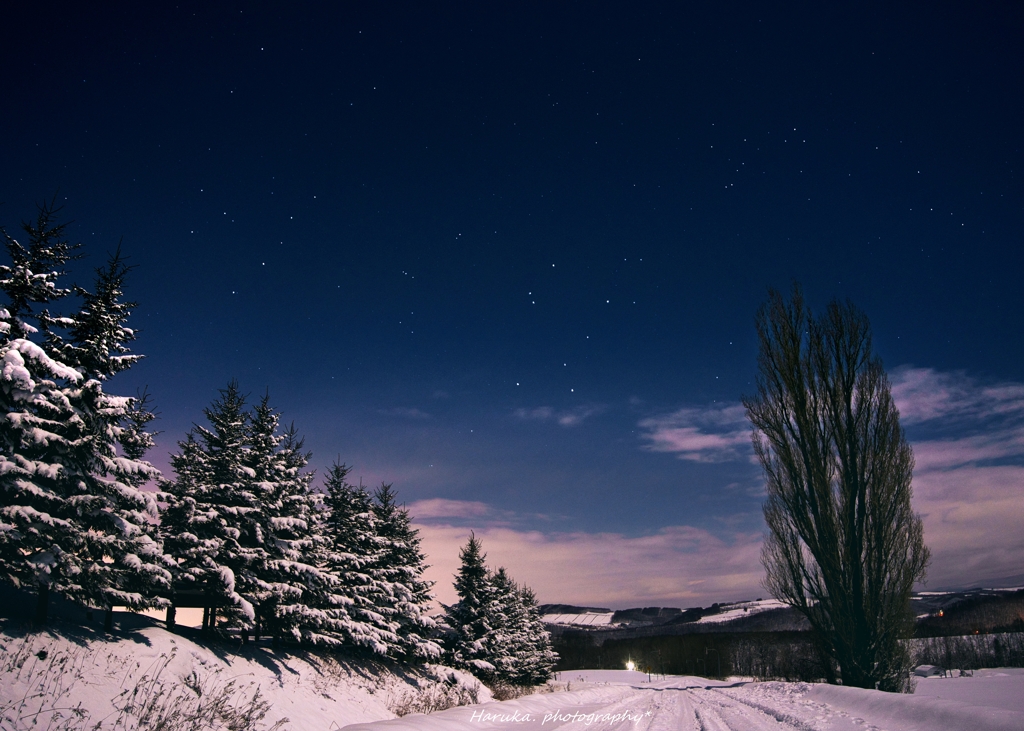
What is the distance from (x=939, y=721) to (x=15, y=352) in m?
18.3

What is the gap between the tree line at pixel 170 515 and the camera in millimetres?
10469

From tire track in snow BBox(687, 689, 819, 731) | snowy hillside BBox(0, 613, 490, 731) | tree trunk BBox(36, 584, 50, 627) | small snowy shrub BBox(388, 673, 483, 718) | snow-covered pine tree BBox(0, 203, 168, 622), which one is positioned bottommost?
small snowy shrub BBox(388, 673, 483, 718)

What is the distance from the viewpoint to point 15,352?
32.8 feet

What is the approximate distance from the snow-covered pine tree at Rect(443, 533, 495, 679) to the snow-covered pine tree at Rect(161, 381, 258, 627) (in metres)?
11.9

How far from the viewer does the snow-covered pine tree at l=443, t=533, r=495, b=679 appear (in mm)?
25125

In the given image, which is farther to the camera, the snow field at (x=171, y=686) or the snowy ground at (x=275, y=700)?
the snowy ground at (x=275, y=700)

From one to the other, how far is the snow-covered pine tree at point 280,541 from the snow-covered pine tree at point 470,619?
Answer: 32.1ft

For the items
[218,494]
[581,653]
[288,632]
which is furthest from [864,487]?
[581,653]

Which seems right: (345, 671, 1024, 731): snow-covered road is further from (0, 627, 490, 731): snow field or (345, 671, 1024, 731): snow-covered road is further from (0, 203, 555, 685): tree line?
(0, 203, 555, 685): tree line

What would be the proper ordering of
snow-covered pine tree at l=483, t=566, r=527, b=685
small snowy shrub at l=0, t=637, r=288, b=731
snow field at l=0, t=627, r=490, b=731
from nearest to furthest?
small snowy shrub at l=0, t=637, r=288, b=731 → snow field at l=0, t=627, r=490, b=731 → snow-covered pine tree at l=483, t=566, r=527, b=685

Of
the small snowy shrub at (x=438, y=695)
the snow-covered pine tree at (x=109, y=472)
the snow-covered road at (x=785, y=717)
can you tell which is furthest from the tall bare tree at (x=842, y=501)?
the snow-covered pine tree at (x=109, y=472)

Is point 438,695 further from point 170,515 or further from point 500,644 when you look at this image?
point 170,515

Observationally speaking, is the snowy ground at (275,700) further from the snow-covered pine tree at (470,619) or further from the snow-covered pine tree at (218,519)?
the snow-covered pine tree at (470,619)

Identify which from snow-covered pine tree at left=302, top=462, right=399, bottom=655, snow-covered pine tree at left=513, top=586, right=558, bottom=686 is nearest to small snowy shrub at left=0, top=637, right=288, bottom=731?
snow-covered pine tree at left=302, top=462, right=399, bottom=655
